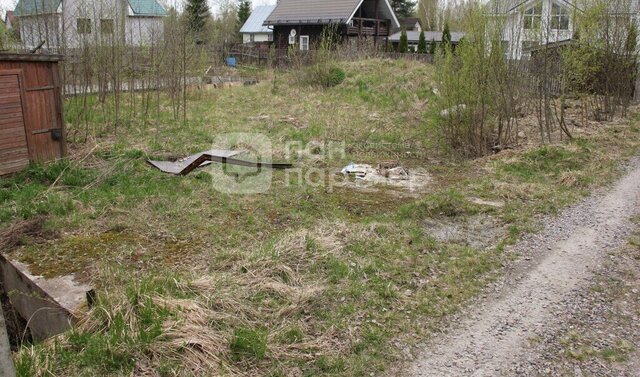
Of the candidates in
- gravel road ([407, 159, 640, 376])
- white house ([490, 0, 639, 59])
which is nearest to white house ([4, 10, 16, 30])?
white house ([490, 0, 639, 59])

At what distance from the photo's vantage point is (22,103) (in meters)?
7.63

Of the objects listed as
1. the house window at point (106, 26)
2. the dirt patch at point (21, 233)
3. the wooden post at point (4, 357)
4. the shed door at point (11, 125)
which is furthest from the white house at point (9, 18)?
the wooden post at point (4, 357)

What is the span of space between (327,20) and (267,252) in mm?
25646

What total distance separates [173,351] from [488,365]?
2.18 m

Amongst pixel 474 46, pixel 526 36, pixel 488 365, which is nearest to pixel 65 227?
pixel 488 365

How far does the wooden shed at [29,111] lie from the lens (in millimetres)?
7438

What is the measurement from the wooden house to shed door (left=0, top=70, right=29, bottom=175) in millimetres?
21450

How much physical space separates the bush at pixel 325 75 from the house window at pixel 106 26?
285 inches

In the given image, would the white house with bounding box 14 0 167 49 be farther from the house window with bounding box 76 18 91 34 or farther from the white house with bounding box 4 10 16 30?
the white house with bounding box 4 10 16 30

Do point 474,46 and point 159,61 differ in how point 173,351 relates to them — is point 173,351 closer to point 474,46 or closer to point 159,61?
point 474,46

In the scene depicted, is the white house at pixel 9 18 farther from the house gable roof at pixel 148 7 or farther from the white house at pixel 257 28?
the white house at pixel 257 28

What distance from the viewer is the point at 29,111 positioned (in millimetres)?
7789

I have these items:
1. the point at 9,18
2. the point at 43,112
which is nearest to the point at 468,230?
the point at 43,112

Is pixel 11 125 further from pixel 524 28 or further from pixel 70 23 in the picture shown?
pixel 524 28
